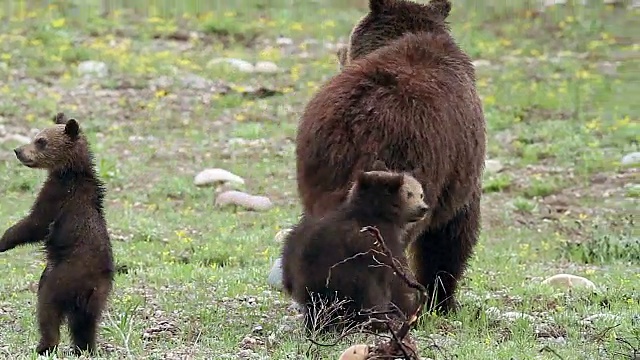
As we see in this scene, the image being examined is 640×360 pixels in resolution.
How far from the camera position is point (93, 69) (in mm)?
18359

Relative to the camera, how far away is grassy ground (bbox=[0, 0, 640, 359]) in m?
7.59

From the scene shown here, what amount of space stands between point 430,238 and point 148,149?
777 cm

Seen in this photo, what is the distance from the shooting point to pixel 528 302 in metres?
8.74

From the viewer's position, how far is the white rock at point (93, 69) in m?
18.3

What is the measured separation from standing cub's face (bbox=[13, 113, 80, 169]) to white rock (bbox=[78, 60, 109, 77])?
1121 centimetres

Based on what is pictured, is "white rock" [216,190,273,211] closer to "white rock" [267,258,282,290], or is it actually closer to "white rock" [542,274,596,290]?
"white rock" [267,258,282,290]

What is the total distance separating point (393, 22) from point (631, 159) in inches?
298

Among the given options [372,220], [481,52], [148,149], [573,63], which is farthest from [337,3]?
[372,220]

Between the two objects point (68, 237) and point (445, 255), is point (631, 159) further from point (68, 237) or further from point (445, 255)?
point (68, 237)

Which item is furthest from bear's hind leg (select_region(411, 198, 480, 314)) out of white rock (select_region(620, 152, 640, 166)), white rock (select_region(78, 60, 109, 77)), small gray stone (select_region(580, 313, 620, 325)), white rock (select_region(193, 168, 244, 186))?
white rock (select_region(78, 60, 109, 77))

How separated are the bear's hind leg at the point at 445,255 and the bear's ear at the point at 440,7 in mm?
1503

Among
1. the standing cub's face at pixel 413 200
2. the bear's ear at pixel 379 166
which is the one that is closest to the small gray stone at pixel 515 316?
the standing cub's face at pixel 413 200

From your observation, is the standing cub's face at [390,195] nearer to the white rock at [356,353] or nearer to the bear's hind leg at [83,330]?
the white rock at [356,353]

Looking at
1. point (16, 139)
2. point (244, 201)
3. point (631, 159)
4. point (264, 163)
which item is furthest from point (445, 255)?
point (16, 139)
